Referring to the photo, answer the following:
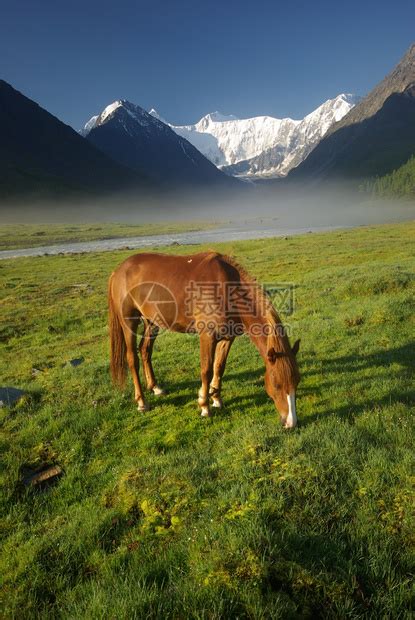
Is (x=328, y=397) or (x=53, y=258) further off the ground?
(x=53, y=258)

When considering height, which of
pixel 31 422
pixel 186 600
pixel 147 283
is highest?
pixel 147 283

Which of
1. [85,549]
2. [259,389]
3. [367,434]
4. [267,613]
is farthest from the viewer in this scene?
[259,389]

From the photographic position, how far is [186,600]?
3180mm

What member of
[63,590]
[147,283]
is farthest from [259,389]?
[63,590]

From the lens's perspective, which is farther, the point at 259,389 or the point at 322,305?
the point at 322,305

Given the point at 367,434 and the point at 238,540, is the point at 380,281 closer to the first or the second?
the point at 367,434

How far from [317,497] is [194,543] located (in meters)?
1.61

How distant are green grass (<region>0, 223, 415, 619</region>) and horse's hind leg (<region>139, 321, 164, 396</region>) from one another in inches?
20.0

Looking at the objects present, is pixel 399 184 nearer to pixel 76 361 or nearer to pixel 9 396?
pixel 76 361

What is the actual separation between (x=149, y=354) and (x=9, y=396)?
146 inches

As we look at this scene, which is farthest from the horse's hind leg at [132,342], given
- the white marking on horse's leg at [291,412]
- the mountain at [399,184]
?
the mountain at [399,184]

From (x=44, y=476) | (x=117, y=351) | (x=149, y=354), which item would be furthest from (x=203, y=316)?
(x=44, y=476)

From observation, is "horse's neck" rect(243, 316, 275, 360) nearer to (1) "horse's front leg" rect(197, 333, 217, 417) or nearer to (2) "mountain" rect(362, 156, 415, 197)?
(1) "horse's front leg" rect(197, 333, 217, 417)

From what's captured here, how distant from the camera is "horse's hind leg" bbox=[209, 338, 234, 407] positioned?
8.18 m
